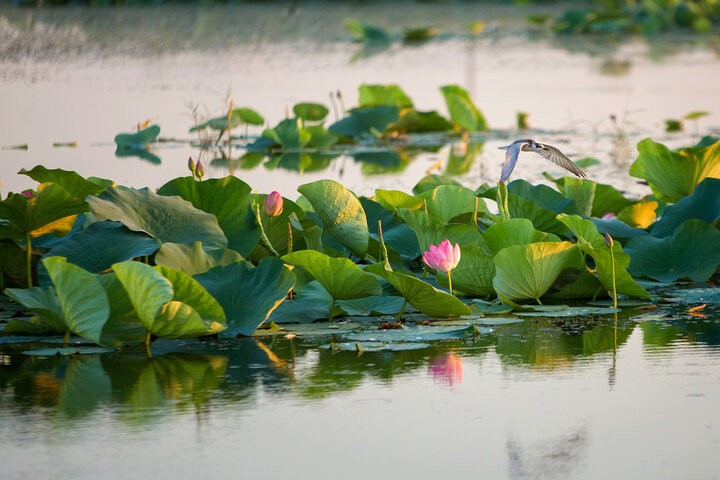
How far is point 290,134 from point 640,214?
2071 millimetres

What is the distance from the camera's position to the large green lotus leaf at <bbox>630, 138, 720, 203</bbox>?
2566 mm

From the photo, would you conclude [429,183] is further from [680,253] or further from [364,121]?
[364,121]

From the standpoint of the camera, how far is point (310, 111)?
4.49 metres

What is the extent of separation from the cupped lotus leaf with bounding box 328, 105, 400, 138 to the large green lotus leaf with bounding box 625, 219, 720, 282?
7.86 ft

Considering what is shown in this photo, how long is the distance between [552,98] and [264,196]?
4167 mm

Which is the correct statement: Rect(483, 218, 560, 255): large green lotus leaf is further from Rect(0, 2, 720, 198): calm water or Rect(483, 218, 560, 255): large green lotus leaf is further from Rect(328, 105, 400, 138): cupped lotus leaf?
Rect(328, 105, 400, 138): cupped lotus leaf

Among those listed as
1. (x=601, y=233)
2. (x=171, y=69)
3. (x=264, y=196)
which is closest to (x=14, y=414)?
(x=264, y=196)

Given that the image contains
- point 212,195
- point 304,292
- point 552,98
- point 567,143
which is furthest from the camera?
point 552,98

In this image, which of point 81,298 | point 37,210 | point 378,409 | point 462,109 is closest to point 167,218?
point 37,210

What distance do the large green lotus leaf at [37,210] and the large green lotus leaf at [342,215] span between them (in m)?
0.50

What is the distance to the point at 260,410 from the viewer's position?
149 cm

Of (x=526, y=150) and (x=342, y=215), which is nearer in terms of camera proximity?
(x=526, y=150)

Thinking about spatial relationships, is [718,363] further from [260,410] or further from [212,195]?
[212,195]

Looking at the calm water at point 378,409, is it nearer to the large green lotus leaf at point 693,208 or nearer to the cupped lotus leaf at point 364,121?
the large green lotus leaf at point 693,208
